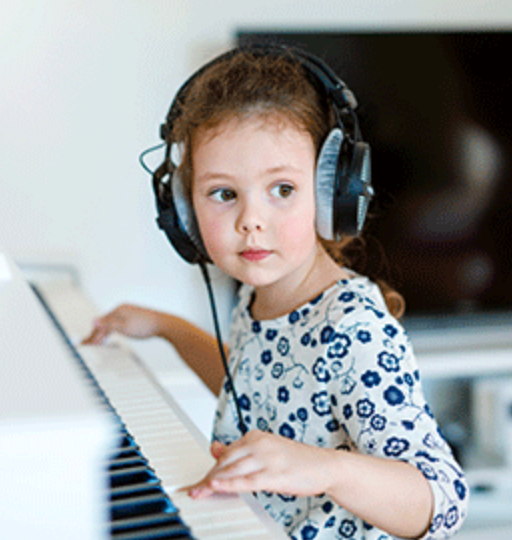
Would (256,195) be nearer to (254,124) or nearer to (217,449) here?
(254,124)

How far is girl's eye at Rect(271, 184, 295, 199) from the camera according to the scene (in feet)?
2.74

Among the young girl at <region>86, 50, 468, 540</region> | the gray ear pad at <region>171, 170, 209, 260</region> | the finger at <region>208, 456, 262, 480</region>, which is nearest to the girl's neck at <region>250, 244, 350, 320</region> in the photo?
the young girl at <region>86, 50, 468, 540</region>

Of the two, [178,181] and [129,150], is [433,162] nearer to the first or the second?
[129,150]

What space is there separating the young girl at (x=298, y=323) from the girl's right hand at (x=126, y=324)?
0.79 feet

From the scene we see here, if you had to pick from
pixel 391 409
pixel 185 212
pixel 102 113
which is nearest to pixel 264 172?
pixel 185 212

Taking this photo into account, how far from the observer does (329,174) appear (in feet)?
2.80

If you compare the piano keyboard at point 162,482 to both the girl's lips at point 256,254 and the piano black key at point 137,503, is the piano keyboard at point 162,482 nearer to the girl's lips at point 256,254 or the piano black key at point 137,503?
the piano black key at point 137,503

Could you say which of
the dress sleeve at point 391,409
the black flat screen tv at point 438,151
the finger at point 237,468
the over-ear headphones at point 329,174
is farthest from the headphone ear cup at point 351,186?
the black flat screen tv at point 438,151

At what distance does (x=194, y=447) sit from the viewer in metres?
0.64

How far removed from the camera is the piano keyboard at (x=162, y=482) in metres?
0.47

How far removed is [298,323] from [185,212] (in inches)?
7.4

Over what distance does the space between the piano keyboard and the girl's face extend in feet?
0.59

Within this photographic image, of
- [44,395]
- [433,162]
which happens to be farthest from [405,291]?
[44,395]

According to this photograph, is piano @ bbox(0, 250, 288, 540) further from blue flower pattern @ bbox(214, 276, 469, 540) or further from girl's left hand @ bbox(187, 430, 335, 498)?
blue flower pattern @ bbox(214, 276, 469, 540)
